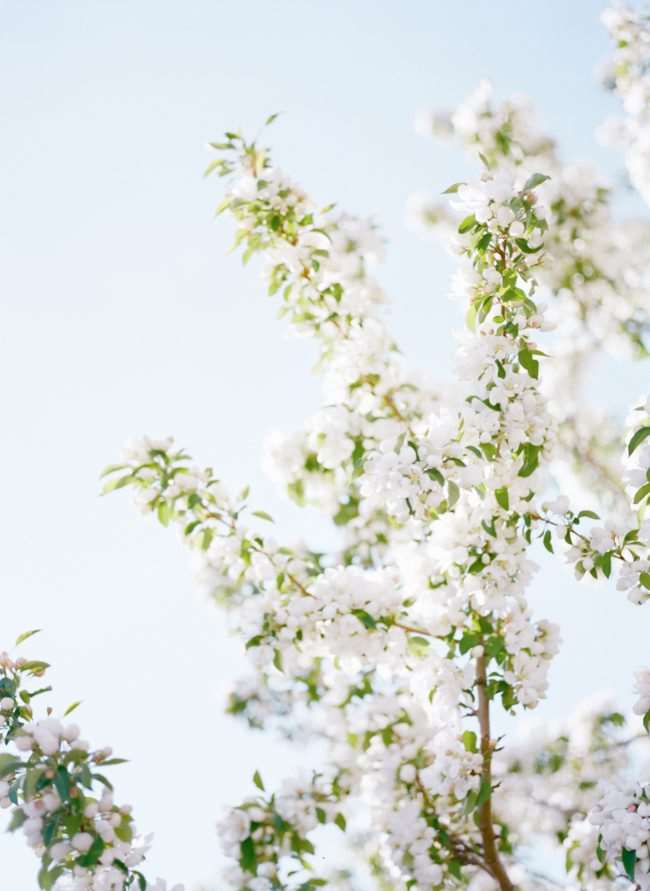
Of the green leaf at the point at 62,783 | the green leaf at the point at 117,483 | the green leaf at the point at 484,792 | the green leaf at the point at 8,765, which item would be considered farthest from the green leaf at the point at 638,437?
the green leaf at the point at 117,483

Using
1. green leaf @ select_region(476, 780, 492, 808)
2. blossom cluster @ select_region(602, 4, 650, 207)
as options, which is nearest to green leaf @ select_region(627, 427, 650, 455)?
green leaf @ select_region(476, 780, 492, 808)

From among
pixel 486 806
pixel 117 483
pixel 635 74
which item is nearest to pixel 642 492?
pixel 486 806

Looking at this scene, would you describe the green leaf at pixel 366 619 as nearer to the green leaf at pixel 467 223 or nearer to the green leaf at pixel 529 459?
the green leaf at pixel 529 459

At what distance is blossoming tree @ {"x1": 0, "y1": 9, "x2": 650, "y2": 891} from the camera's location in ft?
8.62

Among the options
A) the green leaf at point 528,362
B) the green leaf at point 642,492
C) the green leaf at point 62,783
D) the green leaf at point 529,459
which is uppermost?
the green leaf at point 528,362

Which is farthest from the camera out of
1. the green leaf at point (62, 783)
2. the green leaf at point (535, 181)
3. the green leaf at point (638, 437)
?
the green leaf at point (535, 181)

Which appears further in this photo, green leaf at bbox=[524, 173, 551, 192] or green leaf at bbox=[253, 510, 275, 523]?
green leaf at bbox=[253, 510, 275, 523]

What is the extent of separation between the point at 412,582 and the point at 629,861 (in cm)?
148

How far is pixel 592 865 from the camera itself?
3.41 metres

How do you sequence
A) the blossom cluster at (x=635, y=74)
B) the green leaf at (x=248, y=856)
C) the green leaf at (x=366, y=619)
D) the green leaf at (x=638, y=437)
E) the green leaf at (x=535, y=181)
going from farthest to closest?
the blossom cluster at (x=635, y=74)
the green leaf at (x=366, y=619)
the green leaf at (x=248, y=856)
the green leaf at (x=535, y=181)
the green leaf at (x=638, y=437)

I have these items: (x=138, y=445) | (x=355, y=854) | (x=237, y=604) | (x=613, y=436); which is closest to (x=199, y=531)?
(x=138, y=445)

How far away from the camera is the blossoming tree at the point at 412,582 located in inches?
103

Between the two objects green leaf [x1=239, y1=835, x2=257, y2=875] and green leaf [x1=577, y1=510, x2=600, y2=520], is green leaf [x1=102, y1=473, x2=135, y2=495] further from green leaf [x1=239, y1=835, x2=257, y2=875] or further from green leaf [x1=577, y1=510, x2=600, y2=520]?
green leaf [x1=577, y1=510, x2=600, y2=520]

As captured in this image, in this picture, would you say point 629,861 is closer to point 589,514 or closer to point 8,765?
point 589,514
